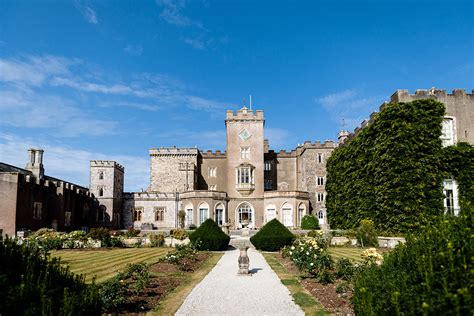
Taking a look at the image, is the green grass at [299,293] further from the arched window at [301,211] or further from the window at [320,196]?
the window at [320,196]

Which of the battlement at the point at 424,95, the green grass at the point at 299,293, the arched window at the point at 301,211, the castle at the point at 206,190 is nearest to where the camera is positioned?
the green grass at the point at 299,293

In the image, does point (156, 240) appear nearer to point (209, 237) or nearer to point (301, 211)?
point (209, 237)

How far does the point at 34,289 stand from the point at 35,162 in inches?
1690

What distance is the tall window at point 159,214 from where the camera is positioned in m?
47.2

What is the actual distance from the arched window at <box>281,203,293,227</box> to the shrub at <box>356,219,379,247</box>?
1907 cm

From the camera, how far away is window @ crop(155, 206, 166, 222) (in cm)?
4722

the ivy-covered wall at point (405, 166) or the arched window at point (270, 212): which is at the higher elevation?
the ivy-covered wall at point (405, 166)

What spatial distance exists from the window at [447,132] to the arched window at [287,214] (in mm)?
21113

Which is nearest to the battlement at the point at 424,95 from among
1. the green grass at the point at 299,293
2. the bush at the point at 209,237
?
the bush at the point at 209,237

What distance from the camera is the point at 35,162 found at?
142ft

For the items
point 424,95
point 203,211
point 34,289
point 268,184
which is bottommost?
point 34,289

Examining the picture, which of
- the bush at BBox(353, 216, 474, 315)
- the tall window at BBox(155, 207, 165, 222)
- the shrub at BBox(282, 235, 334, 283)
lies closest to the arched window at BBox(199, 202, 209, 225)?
the tall window at BBox(155, 207, 165, 222)

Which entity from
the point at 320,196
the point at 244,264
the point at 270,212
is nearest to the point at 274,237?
the point at 244,264

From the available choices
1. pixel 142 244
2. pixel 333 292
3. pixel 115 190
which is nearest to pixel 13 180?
pixel 142 244
